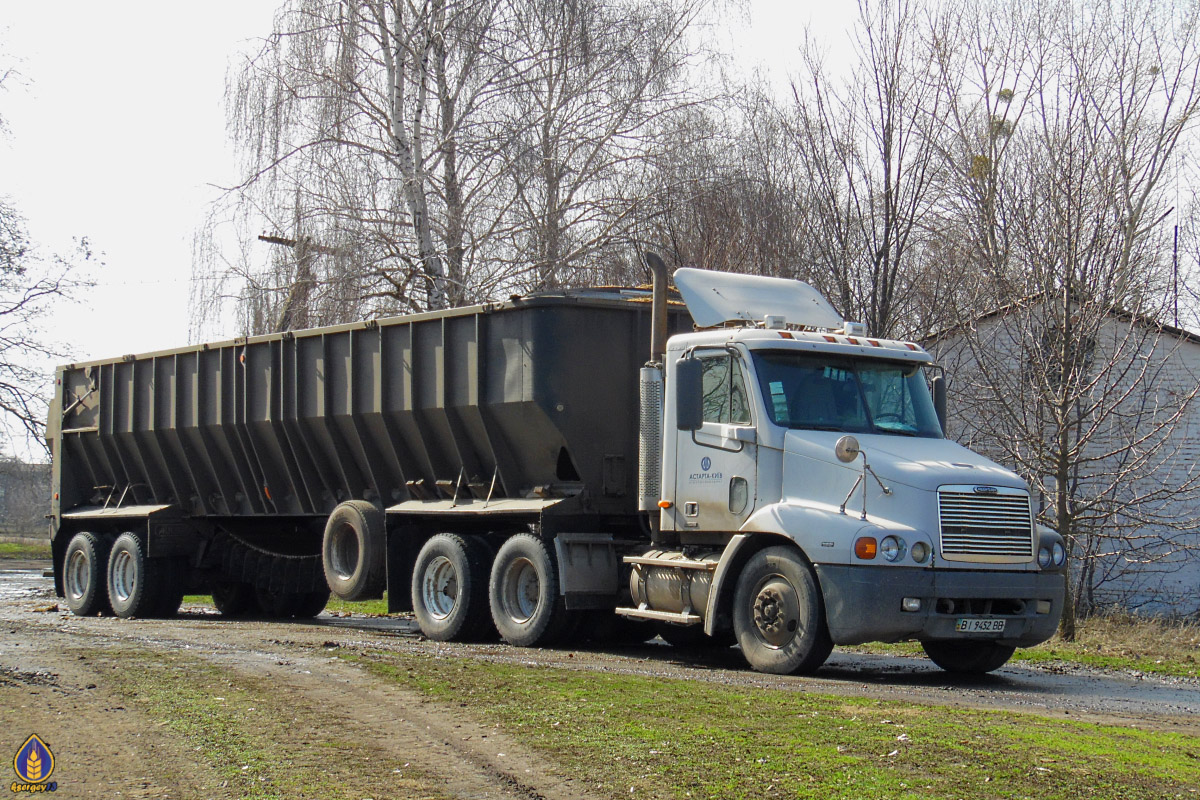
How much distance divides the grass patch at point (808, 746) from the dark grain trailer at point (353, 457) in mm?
4044

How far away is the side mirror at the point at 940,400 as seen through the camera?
40.1 feet

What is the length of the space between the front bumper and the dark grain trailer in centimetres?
320

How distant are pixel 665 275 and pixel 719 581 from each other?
3.22 metres

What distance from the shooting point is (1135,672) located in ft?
40.4

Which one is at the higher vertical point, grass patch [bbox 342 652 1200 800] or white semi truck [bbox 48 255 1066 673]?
white semi truck [bbox 48 255 1066 673]

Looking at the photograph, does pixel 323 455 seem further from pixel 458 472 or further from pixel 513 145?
pixel 513 145

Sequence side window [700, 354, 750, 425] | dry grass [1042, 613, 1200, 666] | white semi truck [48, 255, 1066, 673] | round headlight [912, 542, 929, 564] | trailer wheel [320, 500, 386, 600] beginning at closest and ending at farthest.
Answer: round headlight [912, 542, 929, 564]
white semi truck [48, 255, 1066, 673]
side window [700, 354, 750, 425]
dry grass [1042, 613, 1200, 666]
trailer wheel [320, 500, 386, 600]

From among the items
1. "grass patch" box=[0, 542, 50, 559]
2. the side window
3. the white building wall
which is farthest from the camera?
"grass patch" box=[0, 542, 50, 559]

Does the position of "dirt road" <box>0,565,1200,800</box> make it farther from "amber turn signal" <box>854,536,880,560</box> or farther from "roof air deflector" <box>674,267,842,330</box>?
"roof air deflector" <box>674,267,842,330</box>

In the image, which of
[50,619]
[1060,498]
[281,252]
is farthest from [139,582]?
[1060,498]

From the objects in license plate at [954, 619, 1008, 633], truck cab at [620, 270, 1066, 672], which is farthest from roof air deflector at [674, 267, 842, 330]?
license plate at [954, 619, 1008, 633]

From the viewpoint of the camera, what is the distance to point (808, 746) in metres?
7.17

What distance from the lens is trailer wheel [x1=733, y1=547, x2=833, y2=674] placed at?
10.6 meters

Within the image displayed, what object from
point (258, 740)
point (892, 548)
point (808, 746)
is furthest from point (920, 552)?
point (258, 740)
